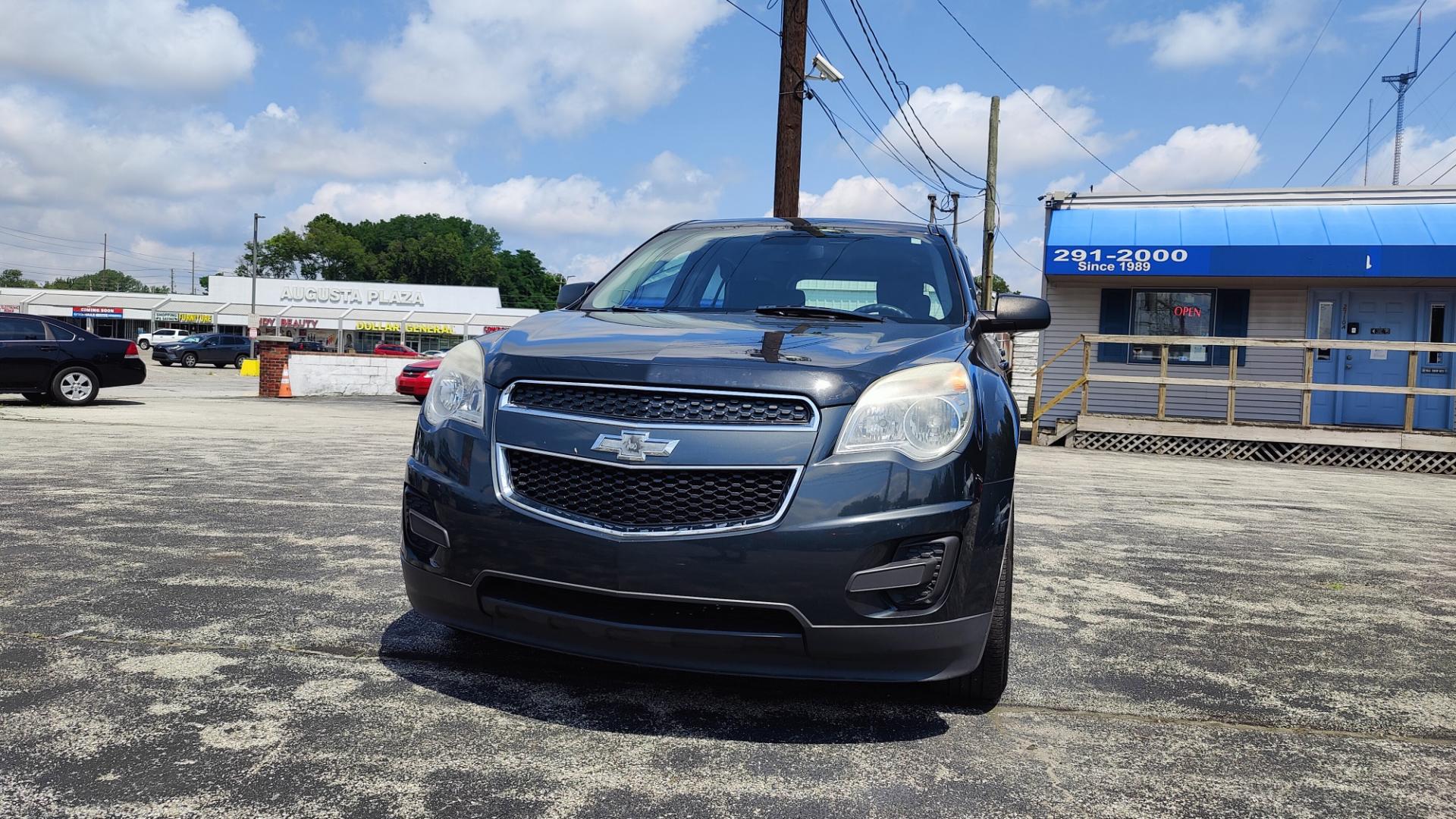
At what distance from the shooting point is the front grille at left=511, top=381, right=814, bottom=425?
2758mm

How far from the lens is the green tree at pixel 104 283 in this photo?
15612 cm

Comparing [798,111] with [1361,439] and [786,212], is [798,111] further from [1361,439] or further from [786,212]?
[1361,439]

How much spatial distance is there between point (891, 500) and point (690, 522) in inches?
20.3

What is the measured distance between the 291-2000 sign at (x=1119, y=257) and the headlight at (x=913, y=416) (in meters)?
14.2

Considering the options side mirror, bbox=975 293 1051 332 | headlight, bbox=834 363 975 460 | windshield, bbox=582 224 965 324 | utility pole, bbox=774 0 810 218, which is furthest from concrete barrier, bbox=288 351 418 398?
headlight, bbox=834 363 975 460

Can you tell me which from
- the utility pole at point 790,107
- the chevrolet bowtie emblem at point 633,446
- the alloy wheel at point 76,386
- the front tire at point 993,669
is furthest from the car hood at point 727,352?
the alloy wheel at point 76,386

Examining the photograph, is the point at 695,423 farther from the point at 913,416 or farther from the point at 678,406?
the point at 913,416

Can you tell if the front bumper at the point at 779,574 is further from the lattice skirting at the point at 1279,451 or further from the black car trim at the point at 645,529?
the lattice skirting at the point at 1279,451

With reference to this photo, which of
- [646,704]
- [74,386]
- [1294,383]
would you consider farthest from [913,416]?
[74,386]

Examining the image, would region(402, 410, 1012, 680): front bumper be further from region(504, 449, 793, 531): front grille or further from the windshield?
the windshield

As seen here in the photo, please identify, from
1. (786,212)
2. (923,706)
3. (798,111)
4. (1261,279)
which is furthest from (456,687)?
(1261,279)

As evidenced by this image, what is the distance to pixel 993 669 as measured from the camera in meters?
3.17

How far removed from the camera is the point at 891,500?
2.69m

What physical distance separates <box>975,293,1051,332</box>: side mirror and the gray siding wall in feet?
42.2
